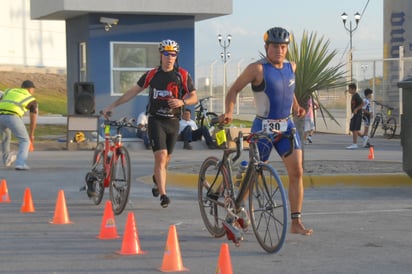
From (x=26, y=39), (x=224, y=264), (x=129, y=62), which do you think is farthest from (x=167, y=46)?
(x=26, y=39)

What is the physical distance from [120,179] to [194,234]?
1.94 metres

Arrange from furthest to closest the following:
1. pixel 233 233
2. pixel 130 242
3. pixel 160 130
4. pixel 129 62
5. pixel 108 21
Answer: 1. pixel 129 62
2. pixel 108 21
3. pixel 160 130
4. pixel 233 233
5. pixel 130 242

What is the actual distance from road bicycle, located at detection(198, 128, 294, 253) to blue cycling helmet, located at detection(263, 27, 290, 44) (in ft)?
2.91

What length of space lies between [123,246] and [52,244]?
98 cm

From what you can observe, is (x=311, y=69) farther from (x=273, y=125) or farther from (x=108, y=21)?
(x=108, y=21)

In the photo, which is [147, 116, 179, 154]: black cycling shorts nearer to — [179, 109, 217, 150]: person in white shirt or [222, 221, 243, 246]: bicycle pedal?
[222, 221, 243, 246]: bicycle pedal

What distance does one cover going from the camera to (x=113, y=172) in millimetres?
10992

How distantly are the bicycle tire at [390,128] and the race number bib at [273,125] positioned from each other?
813 inches

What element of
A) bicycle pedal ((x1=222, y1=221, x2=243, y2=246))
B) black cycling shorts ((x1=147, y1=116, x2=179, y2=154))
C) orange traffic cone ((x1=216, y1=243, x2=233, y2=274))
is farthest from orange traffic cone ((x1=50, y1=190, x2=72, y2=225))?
orange traffic cone ((x1=216, y1=243, x2=233, y2=274))

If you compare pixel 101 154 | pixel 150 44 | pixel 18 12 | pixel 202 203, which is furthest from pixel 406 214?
pixel 18 12

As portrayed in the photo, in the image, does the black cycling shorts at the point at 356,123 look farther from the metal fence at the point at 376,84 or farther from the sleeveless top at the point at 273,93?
the sleeveless top at the point at 273,93

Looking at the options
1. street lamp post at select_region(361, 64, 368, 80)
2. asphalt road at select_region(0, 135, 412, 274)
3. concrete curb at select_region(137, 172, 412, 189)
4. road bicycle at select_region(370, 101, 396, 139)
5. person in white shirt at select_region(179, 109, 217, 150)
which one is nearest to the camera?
asphalt road at select_region(0, 135, 412, 274)

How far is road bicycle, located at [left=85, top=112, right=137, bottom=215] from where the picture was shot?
10.6m

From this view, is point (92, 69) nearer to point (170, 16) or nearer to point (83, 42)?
point (83, 42)
